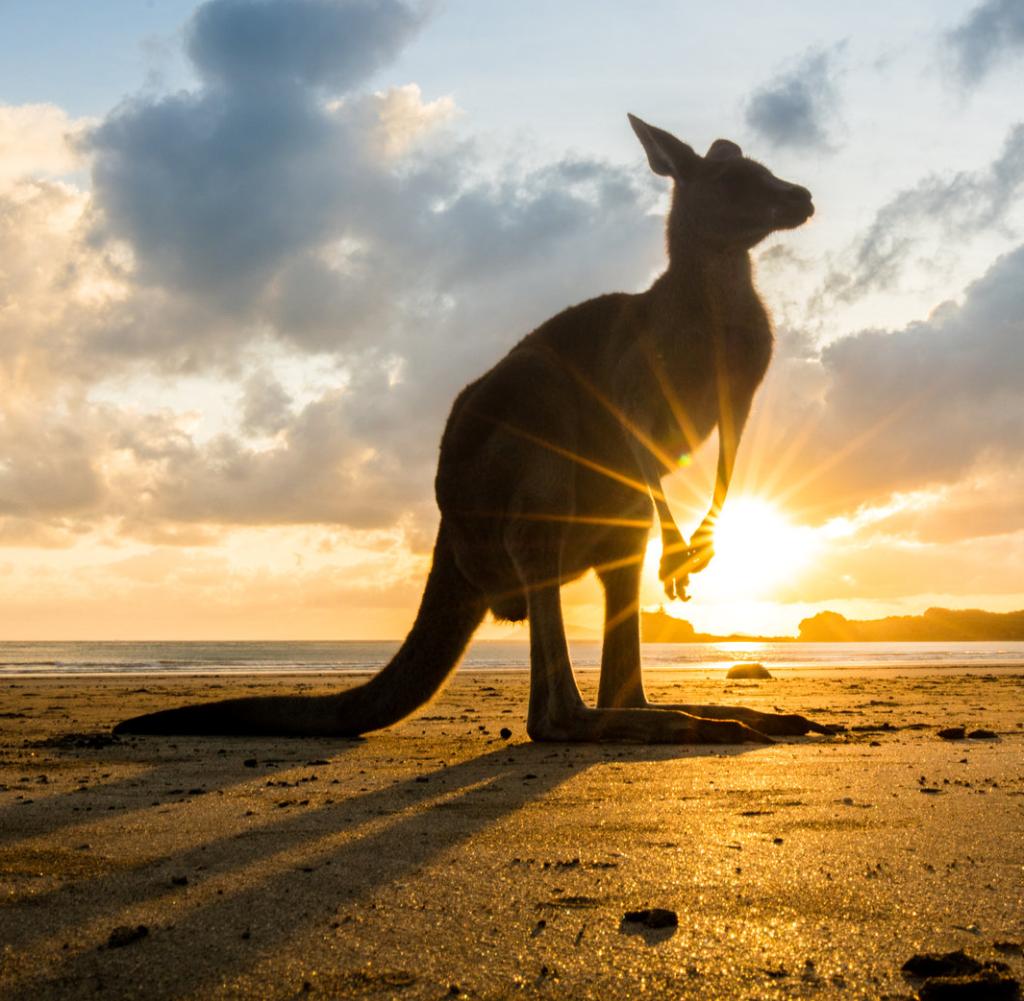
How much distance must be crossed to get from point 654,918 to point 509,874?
50 centimetres

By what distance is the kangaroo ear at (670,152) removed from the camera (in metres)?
5.54

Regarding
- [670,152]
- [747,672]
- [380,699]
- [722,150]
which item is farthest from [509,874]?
[747,672]

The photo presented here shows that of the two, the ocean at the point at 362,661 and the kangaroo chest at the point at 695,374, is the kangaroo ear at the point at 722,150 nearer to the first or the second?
the kangaroo chest at the point at 695,374

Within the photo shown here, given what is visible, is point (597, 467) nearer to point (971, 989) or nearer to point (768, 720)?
point (768, 720)

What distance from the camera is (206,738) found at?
553 cm

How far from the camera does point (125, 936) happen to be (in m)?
1.69

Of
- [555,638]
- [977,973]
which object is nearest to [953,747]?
[555,638]

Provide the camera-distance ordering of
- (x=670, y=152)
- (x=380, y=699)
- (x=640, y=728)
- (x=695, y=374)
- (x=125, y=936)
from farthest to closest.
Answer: (x=380, y=699)
(x=670, y=152)
(x=695, y=374)
(x=640, y=728)
(x=125, y=936)

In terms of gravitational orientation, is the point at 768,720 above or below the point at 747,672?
above

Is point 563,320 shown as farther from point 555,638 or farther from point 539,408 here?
point 555,638

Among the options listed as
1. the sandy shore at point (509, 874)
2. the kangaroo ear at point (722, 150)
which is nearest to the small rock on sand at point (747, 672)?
the kangaroo ear at point (722, 150)

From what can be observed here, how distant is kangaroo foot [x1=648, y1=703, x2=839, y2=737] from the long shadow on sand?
2091 mm

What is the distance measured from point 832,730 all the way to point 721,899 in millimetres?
3773

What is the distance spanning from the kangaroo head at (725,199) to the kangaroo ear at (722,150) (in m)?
0.15
